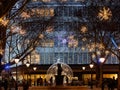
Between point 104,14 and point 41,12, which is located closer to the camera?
point 104,14

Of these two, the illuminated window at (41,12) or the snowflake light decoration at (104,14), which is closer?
the snowflake light decoration at (104,14)

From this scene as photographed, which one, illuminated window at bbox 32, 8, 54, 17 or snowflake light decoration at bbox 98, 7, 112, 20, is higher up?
illuminated window at bbox 32, 8, 54, 17

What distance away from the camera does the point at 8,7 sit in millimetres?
22594

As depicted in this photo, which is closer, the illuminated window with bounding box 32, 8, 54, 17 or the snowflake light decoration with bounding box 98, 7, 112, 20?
the snowflake light decoration with bounding box 98, 7, 112, 20

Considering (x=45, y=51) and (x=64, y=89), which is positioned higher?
(x=45, y=51)

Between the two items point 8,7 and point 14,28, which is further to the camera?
point 14,28

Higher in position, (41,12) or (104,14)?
(41,12)

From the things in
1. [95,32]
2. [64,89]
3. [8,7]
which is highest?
[95,32]

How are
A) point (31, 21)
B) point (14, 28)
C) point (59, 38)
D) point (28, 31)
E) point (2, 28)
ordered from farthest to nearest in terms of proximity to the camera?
1. point (59, 38)
2. point (28, 31)
3. point (31, 21)
4. point (14, 28)
5. point (2, 28)

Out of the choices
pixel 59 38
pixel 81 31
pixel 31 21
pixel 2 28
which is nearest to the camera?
pixel 2 28

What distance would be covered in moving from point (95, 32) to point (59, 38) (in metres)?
37.5

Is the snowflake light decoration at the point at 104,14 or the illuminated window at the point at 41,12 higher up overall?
the illuminated window at the point at 41,12

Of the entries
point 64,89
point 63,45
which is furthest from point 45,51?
point 64,89

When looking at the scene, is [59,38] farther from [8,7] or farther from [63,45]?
[8,7]
